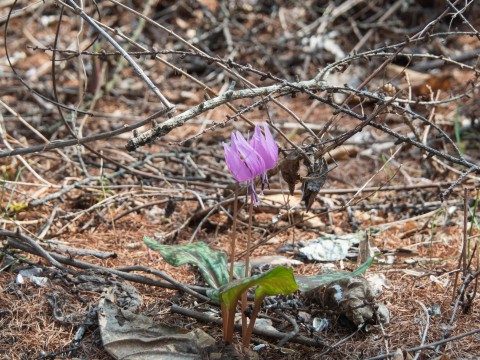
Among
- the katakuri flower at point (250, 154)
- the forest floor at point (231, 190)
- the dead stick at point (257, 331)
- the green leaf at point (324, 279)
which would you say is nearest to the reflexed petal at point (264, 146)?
the katakuri flower at point (250, 154)

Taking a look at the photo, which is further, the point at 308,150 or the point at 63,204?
the point at 63,204

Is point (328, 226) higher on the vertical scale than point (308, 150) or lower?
lower

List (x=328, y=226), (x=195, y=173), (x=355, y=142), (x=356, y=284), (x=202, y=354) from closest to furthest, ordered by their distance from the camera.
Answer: (x=202, y=354)
(x=356, y=284)
(x=328, y=226)
(x=195, y=173)
(x=355, y=142)

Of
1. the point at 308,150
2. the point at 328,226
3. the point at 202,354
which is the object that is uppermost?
the point at 308,150

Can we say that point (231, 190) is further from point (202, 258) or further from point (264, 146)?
point (264, 146)

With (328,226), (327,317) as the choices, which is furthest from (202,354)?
(328,226)

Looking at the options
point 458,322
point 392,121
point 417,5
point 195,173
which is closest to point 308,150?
point 458,322

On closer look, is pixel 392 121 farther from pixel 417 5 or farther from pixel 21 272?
pixel 21 272

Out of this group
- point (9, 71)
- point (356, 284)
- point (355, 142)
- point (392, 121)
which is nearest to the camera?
point (356, 284)
